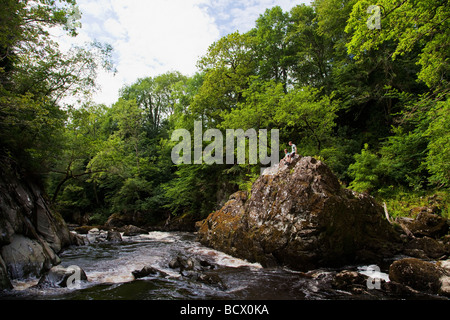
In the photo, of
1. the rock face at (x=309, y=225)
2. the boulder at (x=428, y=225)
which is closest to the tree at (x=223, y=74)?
the rock face at (x=309, y=225)

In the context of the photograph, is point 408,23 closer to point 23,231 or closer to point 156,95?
point 23,231

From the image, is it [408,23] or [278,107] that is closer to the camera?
[408,23]

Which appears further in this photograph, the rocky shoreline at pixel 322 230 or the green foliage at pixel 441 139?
the green foliage at pixel 441 139

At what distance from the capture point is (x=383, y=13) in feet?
21.0

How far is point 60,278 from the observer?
576 centimetres

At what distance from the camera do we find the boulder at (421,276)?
5.20m

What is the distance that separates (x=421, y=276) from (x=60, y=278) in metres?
9.16

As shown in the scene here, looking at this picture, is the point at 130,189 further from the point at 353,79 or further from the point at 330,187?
the point at 353,79

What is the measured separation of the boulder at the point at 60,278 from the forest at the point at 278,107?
458cm

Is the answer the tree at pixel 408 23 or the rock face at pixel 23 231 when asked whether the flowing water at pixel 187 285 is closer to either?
the rock face at pixel 23 231

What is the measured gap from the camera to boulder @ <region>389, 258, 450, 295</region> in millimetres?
5199

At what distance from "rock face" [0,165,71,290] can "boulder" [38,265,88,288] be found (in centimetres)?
73

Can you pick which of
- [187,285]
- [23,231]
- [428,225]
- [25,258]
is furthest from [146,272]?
[428,225]

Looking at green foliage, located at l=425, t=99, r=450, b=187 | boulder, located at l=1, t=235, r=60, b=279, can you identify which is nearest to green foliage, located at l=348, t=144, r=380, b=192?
green foliage, located at l=425, t=99, r=450, b=187
